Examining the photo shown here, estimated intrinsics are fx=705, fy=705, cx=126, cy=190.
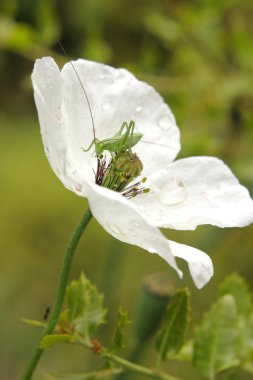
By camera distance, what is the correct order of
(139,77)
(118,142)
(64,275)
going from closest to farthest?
(64,275) < (118,142) < (139,77)

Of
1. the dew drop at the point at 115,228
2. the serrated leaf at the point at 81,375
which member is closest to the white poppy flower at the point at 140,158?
the dew drop at the point at 115,228

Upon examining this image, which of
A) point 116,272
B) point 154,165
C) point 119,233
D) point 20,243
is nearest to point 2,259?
point 20,243

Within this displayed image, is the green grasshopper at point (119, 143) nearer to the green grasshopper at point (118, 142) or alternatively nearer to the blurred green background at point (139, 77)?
the green grasshopper at point (118, 142)

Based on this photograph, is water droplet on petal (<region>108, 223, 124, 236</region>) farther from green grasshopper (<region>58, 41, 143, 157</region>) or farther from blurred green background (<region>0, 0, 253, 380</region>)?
blurred green background (<region>0, 0, 253, 380</region>)

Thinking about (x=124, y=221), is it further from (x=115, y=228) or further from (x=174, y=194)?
(x=174, y=194)

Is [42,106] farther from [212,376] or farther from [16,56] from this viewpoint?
[16,56]

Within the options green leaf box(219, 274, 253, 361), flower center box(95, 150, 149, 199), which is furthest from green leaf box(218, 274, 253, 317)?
flower center box(95, 150, 149, 199)

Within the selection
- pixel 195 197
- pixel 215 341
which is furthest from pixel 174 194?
pixel 215 341
